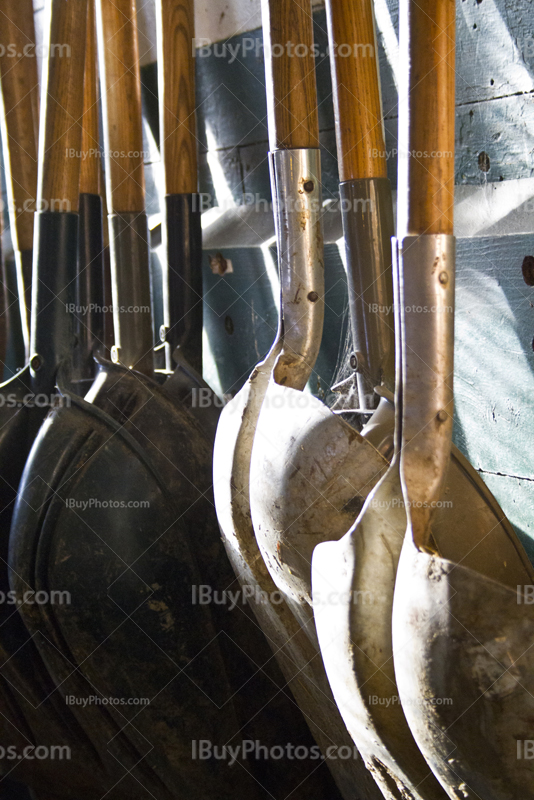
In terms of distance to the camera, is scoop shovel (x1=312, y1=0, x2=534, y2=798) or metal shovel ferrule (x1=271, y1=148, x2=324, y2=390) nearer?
scoop shovel (x1=312, y1=0, x2=534, y2=798)

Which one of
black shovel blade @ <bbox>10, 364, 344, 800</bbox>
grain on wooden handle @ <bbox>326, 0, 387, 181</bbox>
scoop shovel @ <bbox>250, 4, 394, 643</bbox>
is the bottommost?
black shovel blade @ <bbox>10, 364, 344, 800</bbox>

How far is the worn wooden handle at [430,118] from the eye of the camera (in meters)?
0.50

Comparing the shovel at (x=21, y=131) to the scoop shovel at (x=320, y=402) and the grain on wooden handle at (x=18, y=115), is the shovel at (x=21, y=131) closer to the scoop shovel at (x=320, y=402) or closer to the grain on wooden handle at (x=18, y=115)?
the grain on wooden handle at (x=18, y=115)

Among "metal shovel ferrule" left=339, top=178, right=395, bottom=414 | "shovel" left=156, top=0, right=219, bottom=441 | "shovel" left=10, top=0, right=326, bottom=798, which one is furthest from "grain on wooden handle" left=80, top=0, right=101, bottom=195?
"metal shovel ferrule" left=339, top=178, right=395, bottom=414

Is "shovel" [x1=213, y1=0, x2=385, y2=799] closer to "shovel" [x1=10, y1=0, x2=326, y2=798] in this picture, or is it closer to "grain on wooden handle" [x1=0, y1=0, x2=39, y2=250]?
"shovel" [x1=10, y1=0, x2=326, y2=798]

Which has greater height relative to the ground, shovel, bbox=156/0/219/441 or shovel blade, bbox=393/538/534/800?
shovel, bbox=156/0/219/441

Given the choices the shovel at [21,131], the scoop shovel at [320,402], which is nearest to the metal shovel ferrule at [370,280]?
the scoop shovel at [320,402]

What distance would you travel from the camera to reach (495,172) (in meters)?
0.71

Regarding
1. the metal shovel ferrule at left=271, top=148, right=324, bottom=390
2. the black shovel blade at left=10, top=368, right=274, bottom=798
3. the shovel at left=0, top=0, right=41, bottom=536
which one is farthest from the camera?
the shovel at left=0, top=0, right=41, bottom=536

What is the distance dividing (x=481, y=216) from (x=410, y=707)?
491 mm

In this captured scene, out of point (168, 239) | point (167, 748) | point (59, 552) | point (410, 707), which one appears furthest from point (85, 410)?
point (410, 707)

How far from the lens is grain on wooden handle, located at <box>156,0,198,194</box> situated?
3.14ft

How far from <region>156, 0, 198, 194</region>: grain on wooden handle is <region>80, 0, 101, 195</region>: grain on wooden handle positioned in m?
0.12

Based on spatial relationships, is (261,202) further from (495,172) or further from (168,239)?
(495,172)
